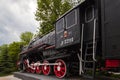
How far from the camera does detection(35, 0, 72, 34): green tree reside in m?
28.6

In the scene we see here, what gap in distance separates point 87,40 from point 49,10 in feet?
73.3

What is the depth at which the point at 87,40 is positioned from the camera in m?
7.82

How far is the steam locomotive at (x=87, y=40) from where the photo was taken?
641 centimetres

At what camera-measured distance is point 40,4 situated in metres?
29.8

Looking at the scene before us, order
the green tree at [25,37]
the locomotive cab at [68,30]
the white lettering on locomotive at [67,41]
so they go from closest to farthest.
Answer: the locomotive cab at [68,30]
the white lettering on locomotive at [67,41]
the green tree at [25,37]

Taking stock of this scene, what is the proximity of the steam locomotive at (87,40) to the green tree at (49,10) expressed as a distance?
16.9 meters

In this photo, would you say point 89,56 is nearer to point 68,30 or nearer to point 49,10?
point 68,30


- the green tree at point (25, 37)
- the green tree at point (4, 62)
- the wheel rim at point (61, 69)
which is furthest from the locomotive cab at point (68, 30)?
the green tree at point (25, 37)

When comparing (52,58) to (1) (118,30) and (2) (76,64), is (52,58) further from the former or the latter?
(1) (118,30)

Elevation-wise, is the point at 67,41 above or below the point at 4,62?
above

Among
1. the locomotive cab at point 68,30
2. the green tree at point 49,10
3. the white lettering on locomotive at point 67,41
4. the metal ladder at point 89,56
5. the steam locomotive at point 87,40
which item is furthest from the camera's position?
the green tree at point 49,10

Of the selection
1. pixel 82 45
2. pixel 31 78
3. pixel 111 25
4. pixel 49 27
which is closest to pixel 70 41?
pixel 82 45

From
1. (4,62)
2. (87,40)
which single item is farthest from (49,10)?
(87,40)

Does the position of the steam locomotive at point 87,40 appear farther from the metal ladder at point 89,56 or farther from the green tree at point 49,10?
the green tree at point 49,10
